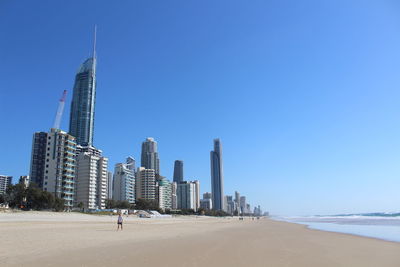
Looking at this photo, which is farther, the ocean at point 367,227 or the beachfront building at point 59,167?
the beachfront building at point 59,167

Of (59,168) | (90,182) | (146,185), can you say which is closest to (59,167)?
(59,168)

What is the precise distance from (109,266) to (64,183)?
4595 inches

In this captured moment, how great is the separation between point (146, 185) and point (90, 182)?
190 feet

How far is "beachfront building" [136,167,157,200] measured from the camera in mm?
193875

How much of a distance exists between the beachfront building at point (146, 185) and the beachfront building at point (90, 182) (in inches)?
1732

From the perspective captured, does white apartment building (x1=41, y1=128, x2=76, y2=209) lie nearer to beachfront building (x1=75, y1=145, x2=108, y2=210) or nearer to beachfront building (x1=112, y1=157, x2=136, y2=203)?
beachfront building (x1=75, y1=145, x2=108, y2=210)

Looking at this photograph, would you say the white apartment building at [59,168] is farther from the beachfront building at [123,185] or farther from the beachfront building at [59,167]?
the beachfront building at [123,185]

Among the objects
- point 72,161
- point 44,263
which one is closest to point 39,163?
point 72,161

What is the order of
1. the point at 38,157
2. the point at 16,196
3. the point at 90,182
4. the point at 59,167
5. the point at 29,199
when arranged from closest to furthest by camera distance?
the point at 29,199
the point at 16,196
the point at 59,167
the point at 38,157
the point at 90,182

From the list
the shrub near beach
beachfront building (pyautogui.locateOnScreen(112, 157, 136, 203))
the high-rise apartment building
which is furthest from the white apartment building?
beachfront building (pyautogui.locateOnScreen(112, 157, 136, 203))

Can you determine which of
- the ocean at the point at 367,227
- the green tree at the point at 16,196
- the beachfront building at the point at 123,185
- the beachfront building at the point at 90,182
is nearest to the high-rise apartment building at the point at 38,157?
the beachfront building at the point at 90,182

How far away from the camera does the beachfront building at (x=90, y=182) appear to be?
138250 mm

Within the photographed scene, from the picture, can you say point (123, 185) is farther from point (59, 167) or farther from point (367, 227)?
point (367, 227)

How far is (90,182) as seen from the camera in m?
140
